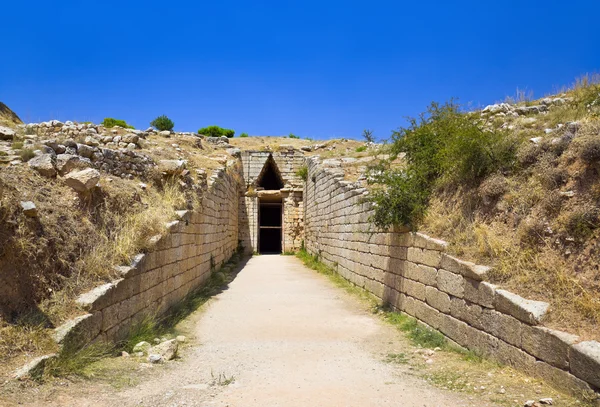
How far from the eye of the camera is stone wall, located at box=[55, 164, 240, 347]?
4652 mm

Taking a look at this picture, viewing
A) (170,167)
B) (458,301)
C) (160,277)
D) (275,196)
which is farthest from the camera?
(275,196)

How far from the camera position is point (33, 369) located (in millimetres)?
3705

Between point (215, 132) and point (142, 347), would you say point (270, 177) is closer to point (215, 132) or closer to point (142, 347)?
point (215, 132)

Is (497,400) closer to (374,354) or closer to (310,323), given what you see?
(374,354)

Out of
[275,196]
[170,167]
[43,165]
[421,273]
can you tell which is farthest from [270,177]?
[43,165]

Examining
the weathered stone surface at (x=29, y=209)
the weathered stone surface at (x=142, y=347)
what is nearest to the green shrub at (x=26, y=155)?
the weathered stone surface at (x=29, y=209)

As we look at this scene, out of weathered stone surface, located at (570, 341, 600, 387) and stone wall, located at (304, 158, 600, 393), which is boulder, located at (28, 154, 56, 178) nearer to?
stone wall, located at (304, 158, 600, 393)

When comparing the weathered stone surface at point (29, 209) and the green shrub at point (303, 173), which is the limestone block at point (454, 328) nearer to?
the weathered stone surface at point (29, 209)

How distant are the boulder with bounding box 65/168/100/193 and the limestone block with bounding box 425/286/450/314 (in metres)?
5.10

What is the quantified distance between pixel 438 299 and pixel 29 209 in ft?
17.5

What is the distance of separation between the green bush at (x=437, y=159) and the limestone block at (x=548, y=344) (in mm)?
2822

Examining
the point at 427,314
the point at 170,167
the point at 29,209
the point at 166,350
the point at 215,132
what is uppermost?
the point at 215,132

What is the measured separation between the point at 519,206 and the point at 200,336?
187 inches

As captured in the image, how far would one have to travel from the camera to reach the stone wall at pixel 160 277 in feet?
15.3
